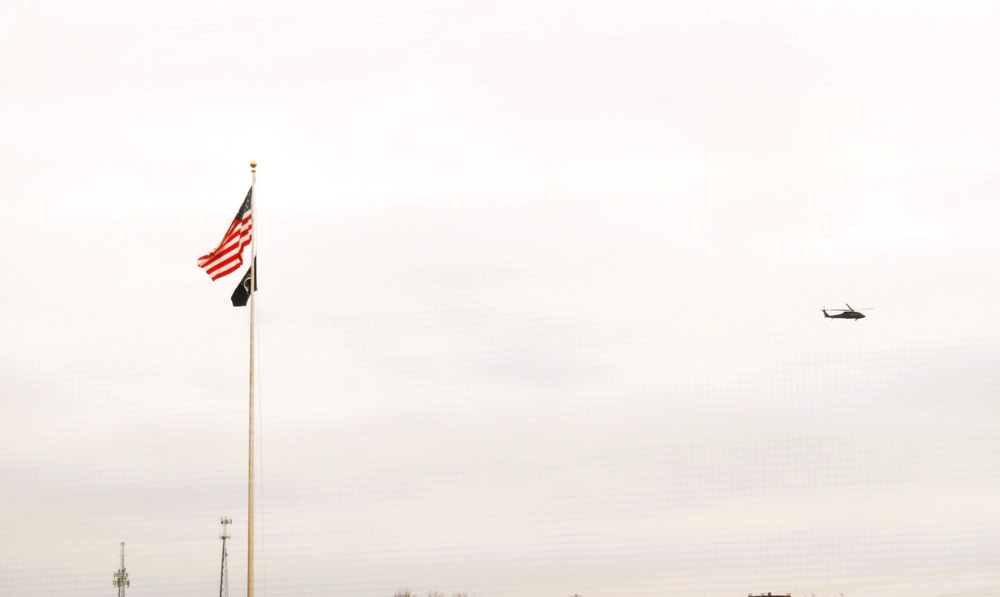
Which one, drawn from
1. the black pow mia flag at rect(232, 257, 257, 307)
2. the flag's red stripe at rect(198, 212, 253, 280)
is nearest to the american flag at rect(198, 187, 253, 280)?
the flag's red stripe at rect(198, 212, 253, 280)

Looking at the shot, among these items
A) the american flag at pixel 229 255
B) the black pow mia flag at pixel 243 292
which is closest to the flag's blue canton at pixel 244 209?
the american flag at pixel 229 255

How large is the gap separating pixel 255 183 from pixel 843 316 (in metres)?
61.2

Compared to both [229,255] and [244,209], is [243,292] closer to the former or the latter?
[229,255]

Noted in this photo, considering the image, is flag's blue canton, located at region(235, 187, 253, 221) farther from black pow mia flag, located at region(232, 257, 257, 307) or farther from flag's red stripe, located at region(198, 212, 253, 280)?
black pow mia flag, located at region(232, 257, 257, 307)

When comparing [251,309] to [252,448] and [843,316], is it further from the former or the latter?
[843,316]

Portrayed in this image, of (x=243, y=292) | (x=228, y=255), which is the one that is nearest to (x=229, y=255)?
(x=228, y=255)

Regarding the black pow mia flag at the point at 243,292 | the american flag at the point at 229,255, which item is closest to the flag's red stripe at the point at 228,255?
the american flag at the point at 229,255

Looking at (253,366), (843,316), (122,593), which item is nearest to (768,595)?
(843,316)

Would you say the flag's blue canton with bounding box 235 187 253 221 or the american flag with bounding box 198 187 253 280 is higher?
the flag's blue canton with bounding box 235 187 253 221

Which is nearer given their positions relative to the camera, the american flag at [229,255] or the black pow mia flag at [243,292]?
the american flag at [229,255]

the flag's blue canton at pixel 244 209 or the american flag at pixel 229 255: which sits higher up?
the flag's blue canton at pixel 244 209

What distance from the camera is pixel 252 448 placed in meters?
33.9

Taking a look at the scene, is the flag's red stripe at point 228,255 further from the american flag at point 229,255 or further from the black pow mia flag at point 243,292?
the black pow mia flag at point 243,292

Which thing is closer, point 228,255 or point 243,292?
point 228,255
